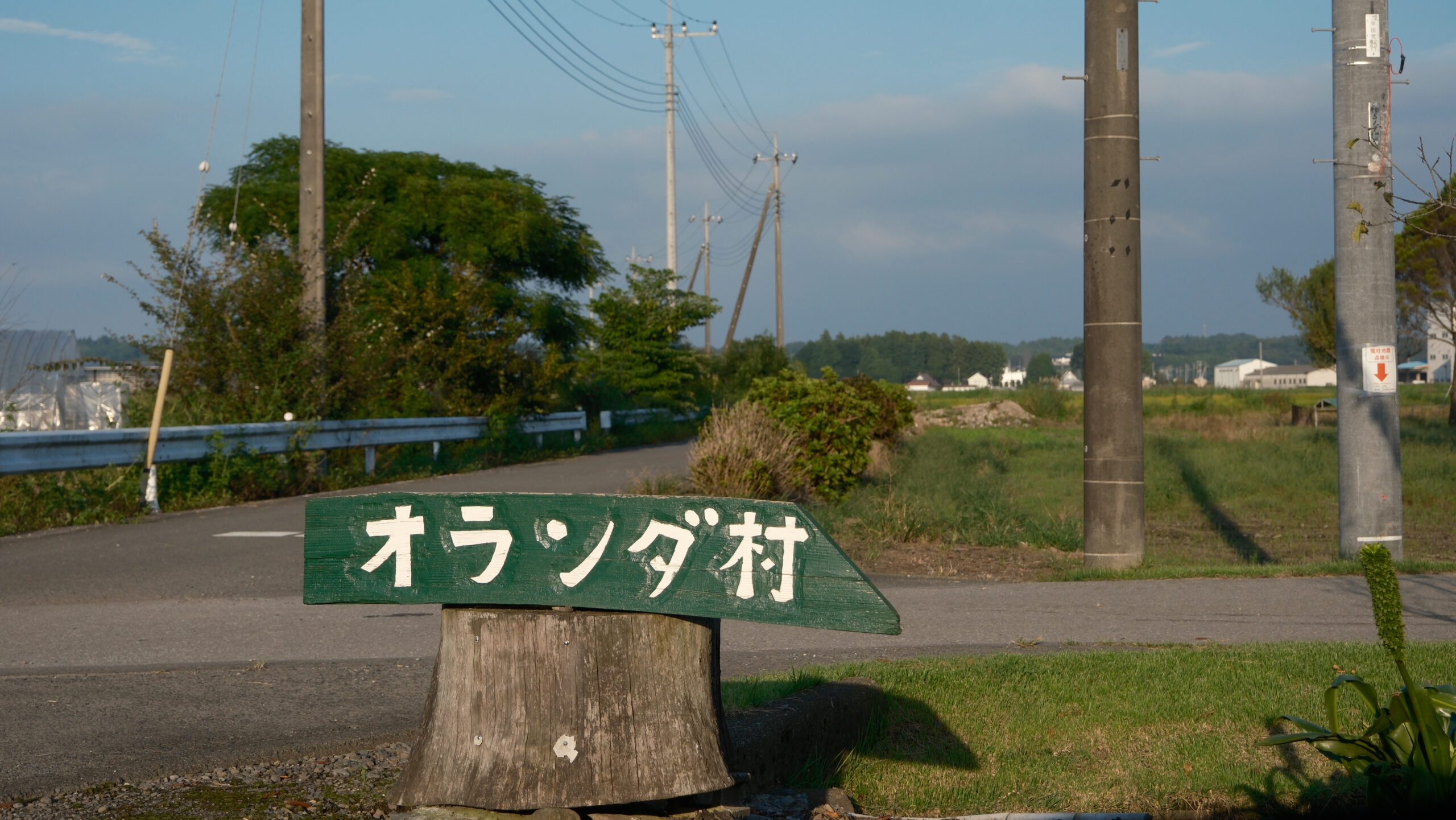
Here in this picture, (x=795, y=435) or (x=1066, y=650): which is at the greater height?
(x=795, y=435)

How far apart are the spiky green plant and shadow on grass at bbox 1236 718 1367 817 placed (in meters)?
0.41

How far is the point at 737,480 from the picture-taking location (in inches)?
481

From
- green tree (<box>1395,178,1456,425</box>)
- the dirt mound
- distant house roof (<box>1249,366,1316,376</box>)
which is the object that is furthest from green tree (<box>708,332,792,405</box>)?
distant house roof (<box>1249,366,1316,376</box>)

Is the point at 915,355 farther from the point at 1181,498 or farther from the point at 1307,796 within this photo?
the point at 1307,796

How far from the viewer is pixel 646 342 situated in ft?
110

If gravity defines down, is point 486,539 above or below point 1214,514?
above

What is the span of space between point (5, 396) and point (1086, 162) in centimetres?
1035

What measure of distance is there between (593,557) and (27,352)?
1536 centimetres

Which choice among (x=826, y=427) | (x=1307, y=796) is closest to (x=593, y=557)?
(x=1307, y=796)

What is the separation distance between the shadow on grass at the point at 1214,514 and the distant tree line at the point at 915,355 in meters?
99.9

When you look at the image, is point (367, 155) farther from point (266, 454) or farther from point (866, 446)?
point (866, 446)

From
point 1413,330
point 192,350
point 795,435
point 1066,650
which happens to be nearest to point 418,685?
point 1066,650

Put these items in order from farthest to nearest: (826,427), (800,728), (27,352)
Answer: (27,352) → (826,427) → (800,728)

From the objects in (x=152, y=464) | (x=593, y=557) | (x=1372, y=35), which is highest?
(x=1372, y=35)
